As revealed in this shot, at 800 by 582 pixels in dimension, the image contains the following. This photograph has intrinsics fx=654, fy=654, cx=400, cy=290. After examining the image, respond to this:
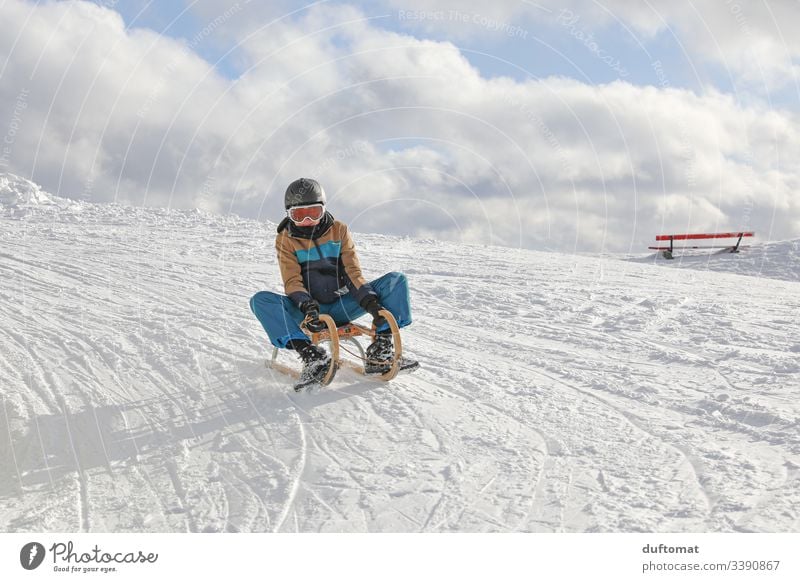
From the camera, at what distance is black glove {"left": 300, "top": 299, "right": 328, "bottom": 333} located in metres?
4.61

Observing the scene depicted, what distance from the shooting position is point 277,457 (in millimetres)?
3529

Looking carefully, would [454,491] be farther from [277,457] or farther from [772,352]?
[772,352]

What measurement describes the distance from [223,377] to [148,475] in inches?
62.3

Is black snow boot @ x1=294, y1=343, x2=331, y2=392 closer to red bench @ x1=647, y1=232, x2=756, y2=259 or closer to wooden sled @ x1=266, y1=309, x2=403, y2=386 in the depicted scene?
wooden sled @ x1=266, y1=309, x2=403, y2=386

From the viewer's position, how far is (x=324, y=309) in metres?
5.04

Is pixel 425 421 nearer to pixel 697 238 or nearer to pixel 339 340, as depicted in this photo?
pixel 339 340

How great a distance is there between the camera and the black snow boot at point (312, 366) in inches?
179

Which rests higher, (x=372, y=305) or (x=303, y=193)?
(x=303, y=193)

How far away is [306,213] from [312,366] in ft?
3.73
